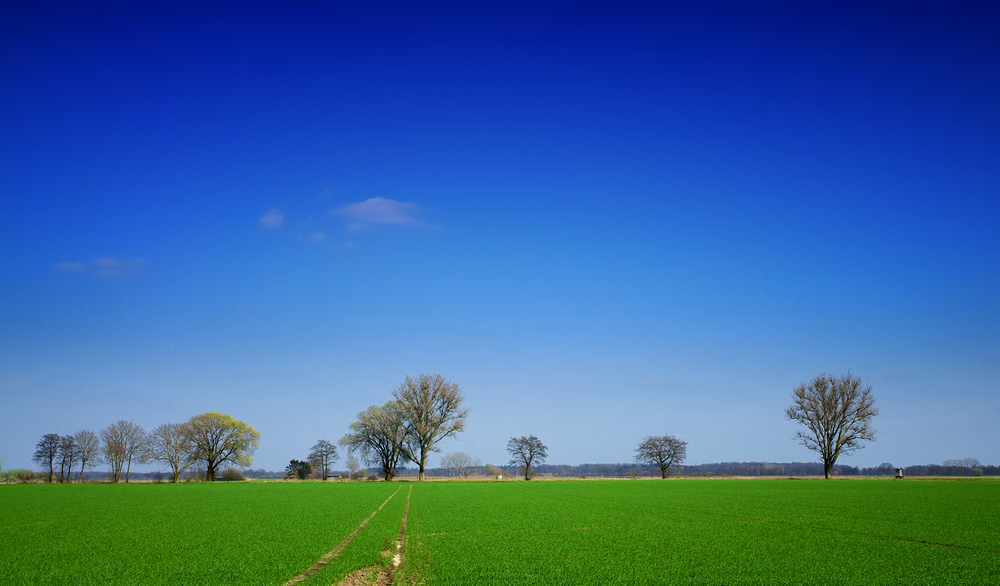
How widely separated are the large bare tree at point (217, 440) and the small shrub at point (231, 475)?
16.2 feet

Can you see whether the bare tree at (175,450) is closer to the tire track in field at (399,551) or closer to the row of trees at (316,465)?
the row of trees at (316,465)

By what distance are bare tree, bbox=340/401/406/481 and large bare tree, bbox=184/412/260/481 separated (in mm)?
14614

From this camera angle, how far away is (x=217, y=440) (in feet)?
256

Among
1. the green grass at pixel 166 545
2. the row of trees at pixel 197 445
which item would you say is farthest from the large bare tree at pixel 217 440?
the green grass at pixel 166 545

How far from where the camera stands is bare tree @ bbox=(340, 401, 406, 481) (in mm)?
71938

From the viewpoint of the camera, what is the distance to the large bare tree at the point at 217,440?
77.1m

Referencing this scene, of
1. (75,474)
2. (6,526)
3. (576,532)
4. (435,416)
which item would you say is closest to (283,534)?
(576,532)

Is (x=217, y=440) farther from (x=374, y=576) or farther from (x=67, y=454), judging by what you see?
(x=374, y=576)

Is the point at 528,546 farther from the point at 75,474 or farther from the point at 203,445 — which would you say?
the point at 75,474

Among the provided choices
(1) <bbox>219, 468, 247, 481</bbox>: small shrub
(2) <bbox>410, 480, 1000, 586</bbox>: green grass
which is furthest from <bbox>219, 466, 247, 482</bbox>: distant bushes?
(2) <bbox>410, 480, 1000, 586</bbox>: green grass

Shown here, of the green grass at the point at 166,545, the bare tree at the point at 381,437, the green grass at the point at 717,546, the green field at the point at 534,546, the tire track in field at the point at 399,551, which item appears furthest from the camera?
the bare tree at the point at 381,437

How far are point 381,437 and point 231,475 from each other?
95.2 ft

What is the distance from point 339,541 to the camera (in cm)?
1300

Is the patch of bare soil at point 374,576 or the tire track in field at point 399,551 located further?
the tire track in field at point 399,551
